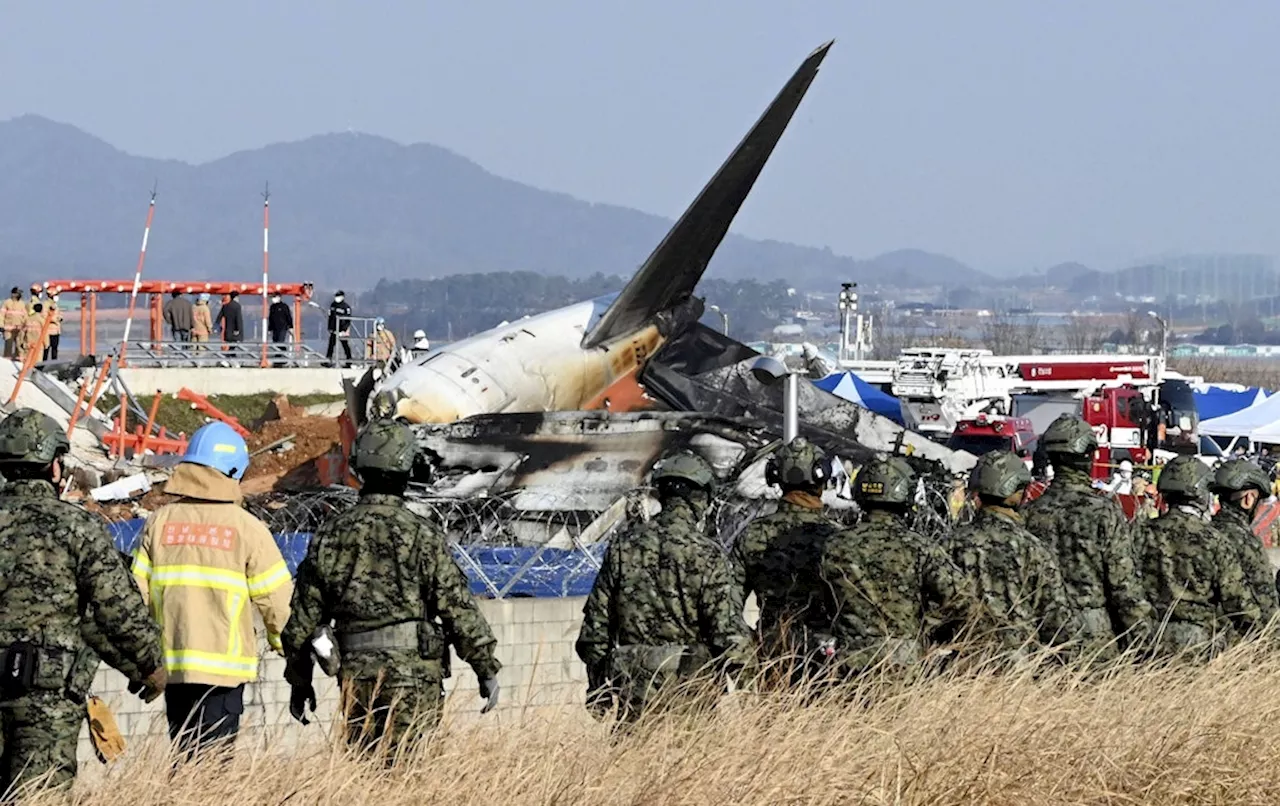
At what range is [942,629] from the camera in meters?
9.98

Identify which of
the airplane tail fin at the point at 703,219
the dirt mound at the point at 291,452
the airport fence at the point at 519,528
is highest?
the airplane tail fin at the point at 703,219

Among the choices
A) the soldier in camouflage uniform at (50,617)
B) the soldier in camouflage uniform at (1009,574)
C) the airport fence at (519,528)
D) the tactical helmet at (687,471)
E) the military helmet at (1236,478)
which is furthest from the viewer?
the airport fence at (519,528)

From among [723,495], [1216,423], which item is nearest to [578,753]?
[723,495]

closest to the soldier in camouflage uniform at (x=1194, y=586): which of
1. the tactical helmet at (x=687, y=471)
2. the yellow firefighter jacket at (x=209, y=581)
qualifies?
the tactical helmet at (x=687, y=471)

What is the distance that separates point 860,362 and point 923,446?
80.2 feet

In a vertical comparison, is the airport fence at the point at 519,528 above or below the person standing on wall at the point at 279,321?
below

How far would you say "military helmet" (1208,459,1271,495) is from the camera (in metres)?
12.5

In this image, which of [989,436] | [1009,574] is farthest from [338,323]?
[1009,574]

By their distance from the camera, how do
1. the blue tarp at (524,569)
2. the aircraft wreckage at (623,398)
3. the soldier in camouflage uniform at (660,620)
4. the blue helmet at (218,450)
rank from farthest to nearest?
the aircraft wreckage at (623,398) < the blue tarp at (524,569) < the soldier in camouflage uniform at (660,620) < the blue helmet at (218,450)

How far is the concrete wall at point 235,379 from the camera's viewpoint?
3516 centimetres

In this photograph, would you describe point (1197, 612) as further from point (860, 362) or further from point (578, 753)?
point (860, 362)

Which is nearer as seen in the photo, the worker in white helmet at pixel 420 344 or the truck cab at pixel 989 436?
the worker in white helmet at pixel 420 344

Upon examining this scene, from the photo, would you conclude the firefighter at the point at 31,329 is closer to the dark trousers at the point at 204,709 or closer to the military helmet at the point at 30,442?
the dark trousers at the point at 204,709

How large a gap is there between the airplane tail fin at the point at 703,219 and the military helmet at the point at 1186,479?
48.3 feet
